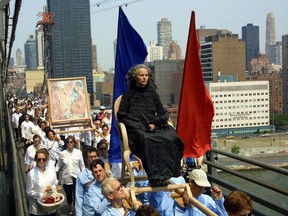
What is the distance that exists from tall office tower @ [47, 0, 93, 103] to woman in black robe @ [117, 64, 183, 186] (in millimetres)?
100863

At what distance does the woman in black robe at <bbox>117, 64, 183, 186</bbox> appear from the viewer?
383 centimetres

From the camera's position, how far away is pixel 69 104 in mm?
9445

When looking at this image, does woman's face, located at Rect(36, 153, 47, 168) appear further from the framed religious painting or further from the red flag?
the framed religious painting

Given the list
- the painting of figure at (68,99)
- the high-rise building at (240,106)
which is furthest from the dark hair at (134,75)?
the high-rise building at (240,106)

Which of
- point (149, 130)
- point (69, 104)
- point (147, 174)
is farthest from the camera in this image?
point (69, 104)

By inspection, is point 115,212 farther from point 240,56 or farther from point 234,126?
point 240,56

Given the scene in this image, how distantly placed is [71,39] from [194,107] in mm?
106757

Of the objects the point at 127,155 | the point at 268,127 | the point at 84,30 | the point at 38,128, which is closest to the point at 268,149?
the point at 268,127

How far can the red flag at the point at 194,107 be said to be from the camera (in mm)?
5066

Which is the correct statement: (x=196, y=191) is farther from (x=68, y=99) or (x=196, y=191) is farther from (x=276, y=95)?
(x=276, y=95)

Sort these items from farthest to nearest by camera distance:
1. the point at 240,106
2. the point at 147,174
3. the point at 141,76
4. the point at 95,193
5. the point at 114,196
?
the point at 240,106 → the point at 95,193 → the point at 141,76 → the point at 147,174 → the point at 114,196

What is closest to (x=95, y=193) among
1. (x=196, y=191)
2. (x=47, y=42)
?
(x=196, y=191)

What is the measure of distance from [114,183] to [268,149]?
84416 mm

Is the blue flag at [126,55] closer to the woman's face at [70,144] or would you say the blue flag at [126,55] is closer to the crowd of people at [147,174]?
the woman's face at [70,144]
